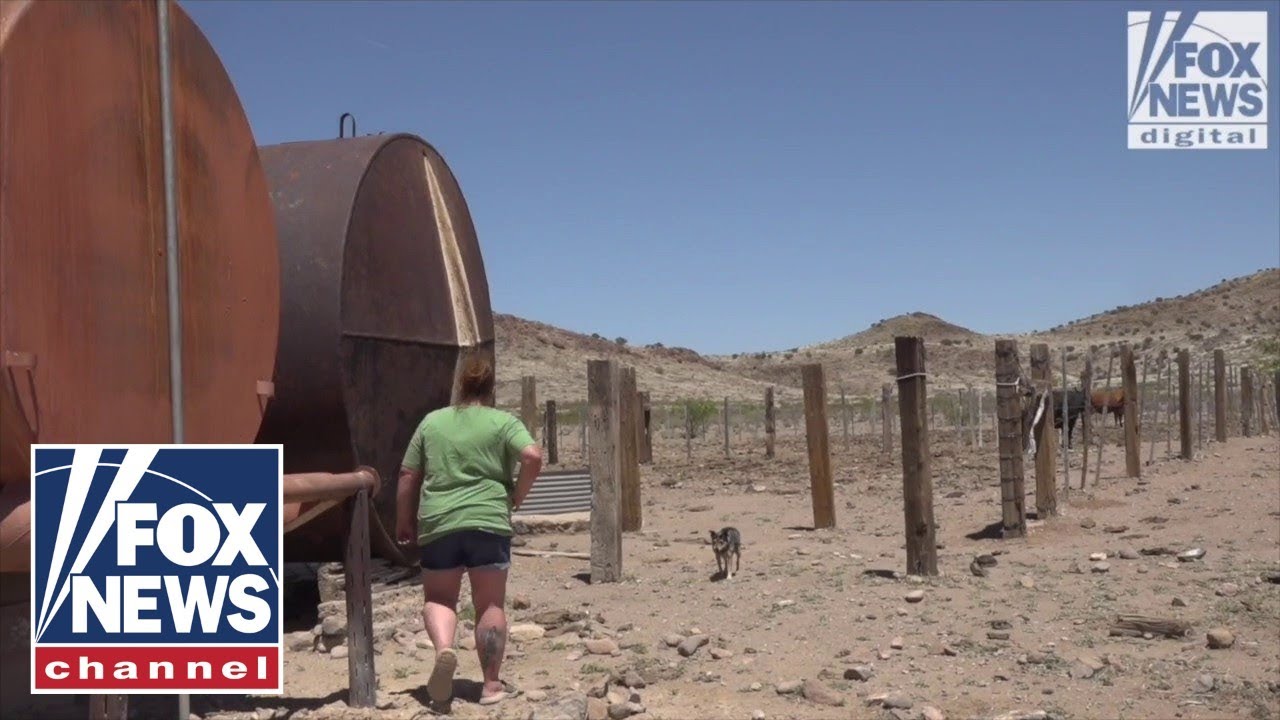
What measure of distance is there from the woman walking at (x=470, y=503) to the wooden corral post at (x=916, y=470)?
4260 mm

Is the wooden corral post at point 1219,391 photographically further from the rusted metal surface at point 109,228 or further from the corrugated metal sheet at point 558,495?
the rusted metal surface at point 109,228

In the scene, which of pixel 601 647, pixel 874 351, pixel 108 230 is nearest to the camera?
pixel 108 230

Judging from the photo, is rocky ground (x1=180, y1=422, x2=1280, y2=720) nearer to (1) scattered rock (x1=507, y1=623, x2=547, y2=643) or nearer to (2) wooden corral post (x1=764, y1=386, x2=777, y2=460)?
(1) scattered rock (x1=507, y1=623, x2=547, y2=643)

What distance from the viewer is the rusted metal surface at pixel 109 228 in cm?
382

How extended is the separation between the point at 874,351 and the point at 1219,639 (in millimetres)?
65160

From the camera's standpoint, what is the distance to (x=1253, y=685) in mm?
6113

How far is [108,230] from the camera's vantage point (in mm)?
4098

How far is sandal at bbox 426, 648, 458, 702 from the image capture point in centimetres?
504

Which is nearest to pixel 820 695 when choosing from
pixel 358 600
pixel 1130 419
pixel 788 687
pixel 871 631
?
pixel 788 687

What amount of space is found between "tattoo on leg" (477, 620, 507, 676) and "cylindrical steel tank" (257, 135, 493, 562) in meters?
1.88

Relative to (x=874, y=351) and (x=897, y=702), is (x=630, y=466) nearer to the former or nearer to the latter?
(x=897, y=702)

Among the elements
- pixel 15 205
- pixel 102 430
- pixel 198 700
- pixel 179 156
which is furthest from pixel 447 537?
pixel 15 205

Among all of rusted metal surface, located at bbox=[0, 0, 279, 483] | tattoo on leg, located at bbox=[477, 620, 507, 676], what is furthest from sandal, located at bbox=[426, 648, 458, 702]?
rusted metal surface, located at bbox=[0, 0, 279, 483]

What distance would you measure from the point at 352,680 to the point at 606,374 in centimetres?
400
